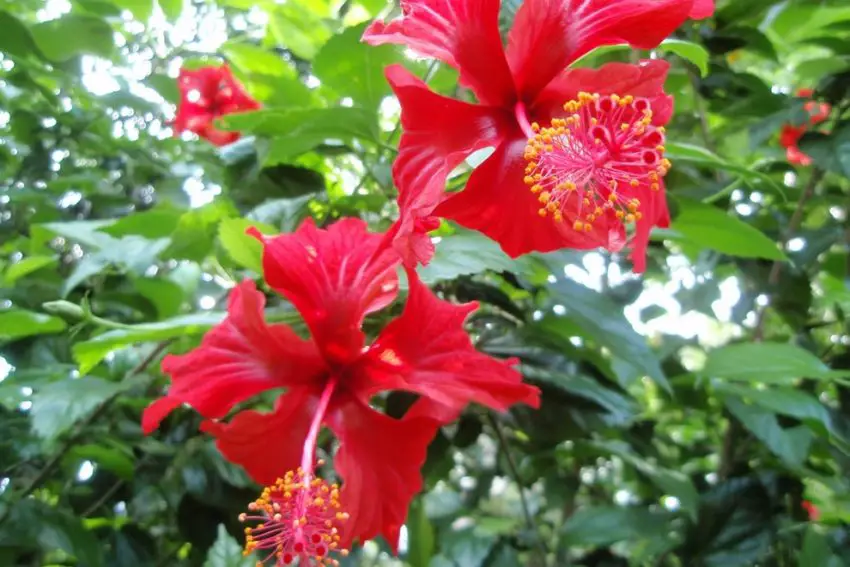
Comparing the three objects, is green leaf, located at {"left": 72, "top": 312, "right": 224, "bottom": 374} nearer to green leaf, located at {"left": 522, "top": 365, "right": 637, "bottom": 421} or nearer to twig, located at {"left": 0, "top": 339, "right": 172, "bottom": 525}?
twig, located at {"left": 0, "top": 339, "right": 172, "bottom": 525}

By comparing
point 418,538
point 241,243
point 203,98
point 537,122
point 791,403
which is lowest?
point 418,538

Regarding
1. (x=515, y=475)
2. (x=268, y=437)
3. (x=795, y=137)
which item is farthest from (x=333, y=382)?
(x=795, y=137)

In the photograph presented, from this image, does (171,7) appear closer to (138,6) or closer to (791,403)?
(138,6)

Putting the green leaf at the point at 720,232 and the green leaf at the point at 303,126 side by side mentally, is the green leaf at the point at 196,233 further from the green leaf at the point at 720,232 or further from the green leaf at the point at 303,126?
the green leaf at the point at 720,232

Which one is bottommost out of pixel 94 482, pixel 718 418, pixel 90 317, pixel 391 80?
pixel 718 418

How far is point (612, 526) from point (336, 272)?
690mm

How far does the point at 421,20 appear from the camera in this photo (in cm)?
68

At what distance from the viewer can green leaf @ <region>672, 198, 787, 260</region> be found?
94 centimetres

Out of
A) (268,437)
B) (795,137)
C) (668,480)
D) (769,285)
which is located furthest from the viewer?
(795,137)

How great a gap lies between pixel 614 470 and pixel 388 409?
43.6 inches

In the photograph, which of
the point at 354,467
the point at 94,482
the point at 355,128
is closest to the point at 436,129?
the point at 355,128

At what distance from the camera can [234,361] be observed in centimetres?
78

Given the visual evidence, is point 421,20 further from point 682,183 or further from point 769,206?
point 769,206

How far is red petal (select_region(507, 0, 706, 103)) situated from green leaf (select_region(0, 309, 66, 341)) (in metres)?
0.64
